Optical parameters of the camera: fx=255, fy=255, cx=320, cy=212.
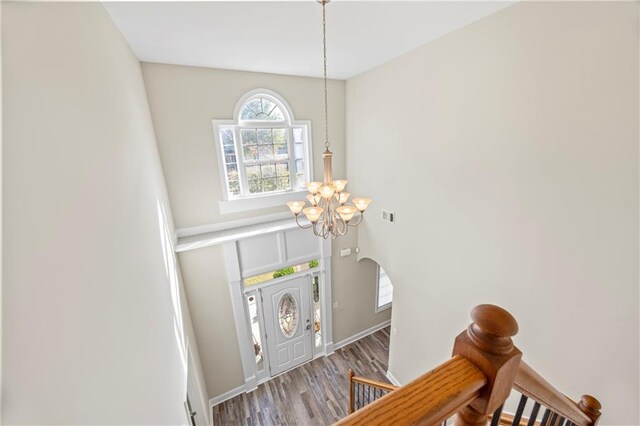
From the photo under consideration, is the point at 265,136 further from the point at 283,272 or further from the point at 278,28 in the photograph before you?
the point at 283,272

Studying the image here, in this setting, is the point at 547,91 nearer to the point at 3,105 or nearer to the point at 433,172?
the point at 433,172

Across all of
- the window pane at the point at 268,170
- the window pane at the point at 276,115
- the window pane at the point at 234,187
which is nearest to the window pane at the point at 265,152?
the window pane at the point at 268,170

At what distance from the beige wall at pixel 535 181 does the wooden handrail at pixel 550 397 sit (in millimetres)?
1005

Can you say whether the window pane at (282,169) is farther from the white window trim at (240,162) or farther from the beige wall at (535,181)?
the beige wall at (535,181)

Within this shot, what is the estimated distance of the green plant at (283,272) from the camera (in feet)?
14.0

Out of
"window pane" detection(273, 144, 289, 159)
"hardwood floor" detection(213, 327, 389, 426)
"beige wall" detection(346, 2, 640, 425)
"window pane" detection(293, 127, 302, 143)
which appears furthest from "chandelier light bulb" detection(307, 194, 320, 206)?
"hardwood floor" detection(213, 327, 389, 426)

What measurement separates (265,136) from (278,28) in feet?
5.73

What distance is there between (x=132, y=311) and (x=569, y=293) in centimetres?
305

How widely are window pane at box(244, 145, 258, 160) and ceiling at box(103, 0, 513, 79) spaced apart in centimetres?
109

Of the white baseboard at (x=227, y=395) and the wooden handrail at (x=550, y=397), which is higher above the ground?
the wooden handrail at (x=550, y=397)

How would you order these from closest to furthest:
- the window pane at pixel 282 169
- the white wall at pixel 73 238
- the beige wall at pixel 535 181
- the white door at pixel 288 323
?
the white wall at pixel 73 238
the beige wall at pixel 535 181
the window pane at pixel 282 169
the white door at pixel 288 323

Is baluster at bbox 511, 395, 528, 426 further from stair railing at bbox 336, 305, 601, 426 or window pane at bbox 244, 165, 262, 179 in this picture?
window pane at bbox 244, 165, 262, 179

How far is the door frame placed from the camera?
3.77m

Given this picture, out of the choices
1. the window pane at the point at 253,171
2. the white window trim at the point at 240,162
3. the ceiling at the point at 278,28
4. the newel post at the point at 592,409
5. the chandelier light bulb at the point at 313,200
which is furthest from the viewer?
the window pane at the point at 253,171
